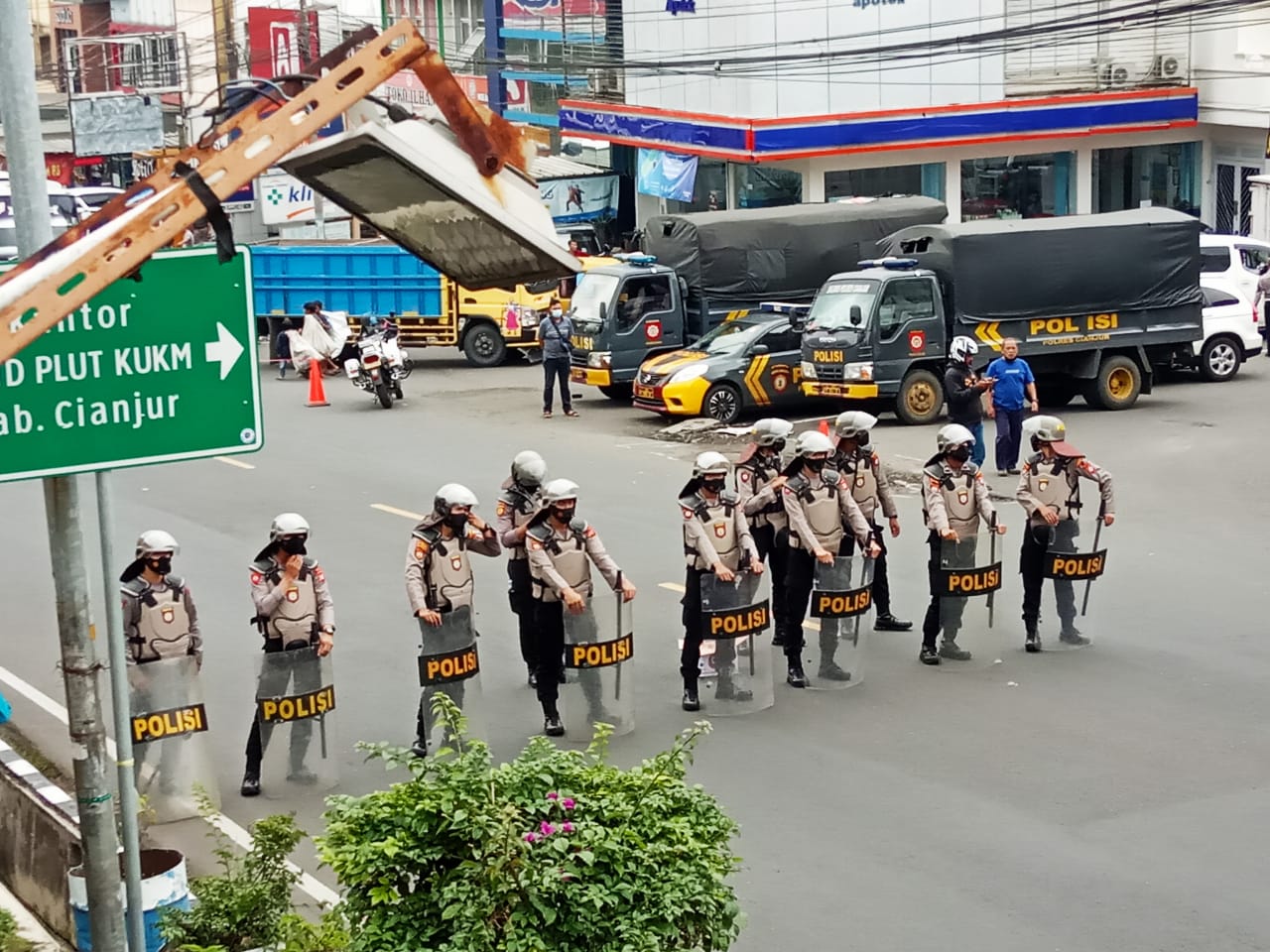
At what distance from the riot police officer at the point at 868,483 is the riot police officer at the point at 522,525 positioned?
2335mm

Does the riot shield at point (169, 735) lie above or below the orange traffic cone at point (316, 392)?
below

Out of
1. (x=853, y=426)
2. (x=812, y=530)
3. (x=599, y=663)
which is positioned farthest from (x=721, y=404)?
(x=599, y=663)

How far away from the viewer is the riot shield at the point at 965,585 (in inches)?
512

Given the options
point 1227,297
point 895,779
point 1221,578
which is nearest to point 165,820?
point 895,779

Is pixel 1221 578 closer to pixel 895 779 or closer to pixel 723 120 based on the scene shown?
pixel 895 779

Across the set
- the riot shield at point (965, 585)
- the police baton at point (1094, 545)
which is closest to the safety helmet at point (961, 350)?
the police baton at point (1094, 545)

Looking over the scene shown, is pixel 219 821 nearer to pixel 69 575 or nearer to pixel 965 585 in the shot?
pixel 69 575

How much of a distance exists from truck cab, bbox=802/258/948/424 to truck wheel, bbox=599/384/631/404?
3.63 metres

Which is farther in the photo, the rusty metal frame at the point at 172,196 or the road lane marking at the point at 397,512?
the road lane marking at the point at 397,512

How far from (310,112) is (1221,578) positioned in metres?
12.8

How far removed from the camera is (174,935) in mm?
7105

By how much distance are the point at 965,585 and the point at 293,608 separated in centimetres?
491

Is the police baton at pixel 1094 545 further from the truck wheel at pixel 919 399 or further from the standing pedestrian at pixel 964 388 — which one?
the truck wheel at pixel 919 399

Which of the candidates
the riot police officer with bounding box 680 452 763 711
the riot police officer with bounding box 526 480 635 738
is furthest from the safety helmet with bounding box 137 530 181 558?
the riot police officer with bounding box 680 452 763 711
